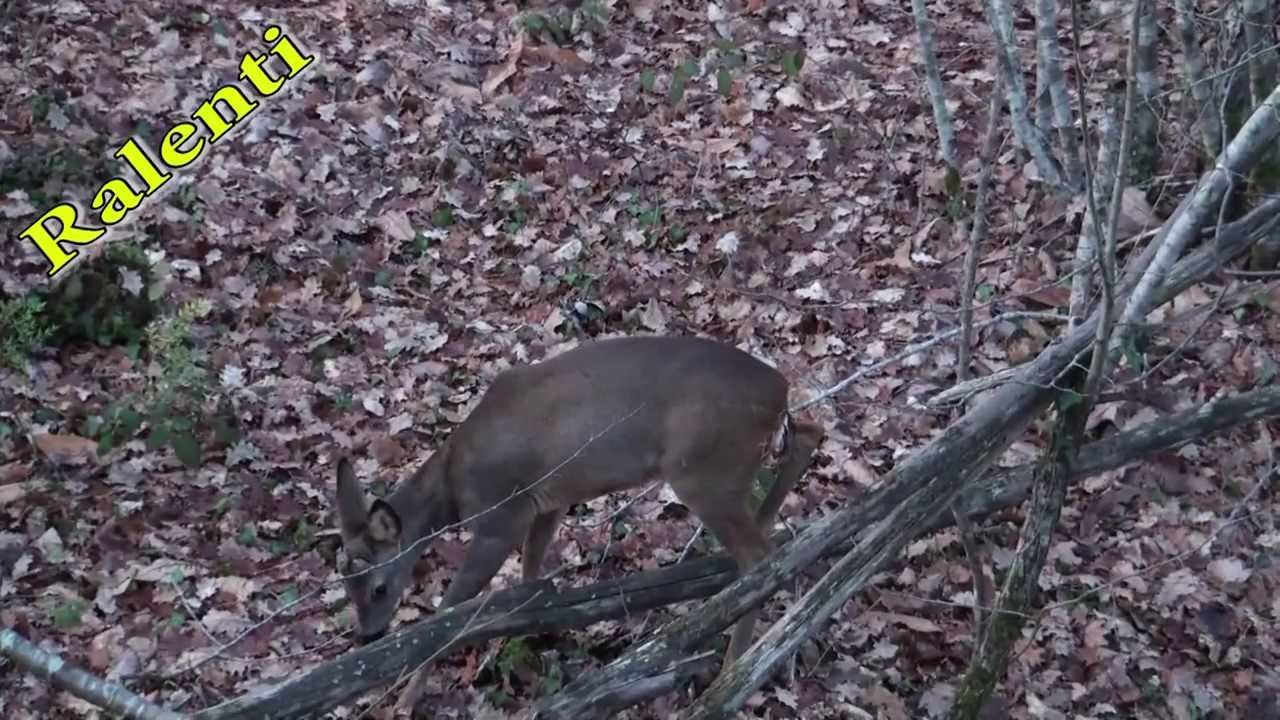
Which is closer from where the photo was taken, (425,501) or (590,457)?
(590,457)

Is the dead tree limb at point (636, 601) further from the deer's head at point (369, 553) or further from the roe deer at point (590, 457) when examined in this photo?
the deer's head at point (369, 553)

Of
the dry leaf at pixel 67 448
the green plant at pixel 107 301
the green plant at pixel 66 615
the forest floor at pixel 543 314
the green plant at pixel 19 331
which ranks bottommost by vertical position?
the forest floor at pixel 543 314

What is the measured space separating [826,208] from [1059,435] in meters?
4.41

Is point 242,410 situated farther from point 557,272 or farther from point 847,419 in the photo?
point 847,419

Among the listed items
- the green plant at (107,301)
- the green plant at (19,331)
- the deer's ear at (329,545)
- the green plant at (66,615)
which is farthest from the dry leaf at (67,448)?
the deer's ear at (329,545)

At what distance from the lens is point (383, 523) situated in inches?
233

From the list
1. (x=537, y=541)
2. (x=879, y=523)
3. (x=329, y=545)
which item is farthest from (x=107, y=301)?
(x=879, y=523)

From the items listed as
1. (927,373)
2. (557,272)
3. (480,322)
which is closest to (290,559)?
(480,322)

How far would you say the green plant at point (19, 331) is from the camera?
754cm

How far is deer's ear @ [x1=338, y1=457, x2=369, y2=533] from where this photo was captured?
5.88 meters

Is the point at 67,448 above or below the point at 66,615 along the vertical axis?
above

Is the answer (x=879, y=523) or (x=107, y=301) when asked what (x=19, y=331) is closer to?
(x=107, y=301)

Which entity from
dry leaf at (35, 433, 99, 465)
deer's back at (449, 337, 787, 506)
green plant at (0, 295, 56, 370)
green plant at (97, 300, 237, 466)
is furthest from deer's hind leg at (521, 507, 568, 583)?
green plant at (0, 295, 56, 370)

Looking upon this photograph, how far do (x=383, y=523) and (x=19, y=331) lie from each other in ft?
10.1
